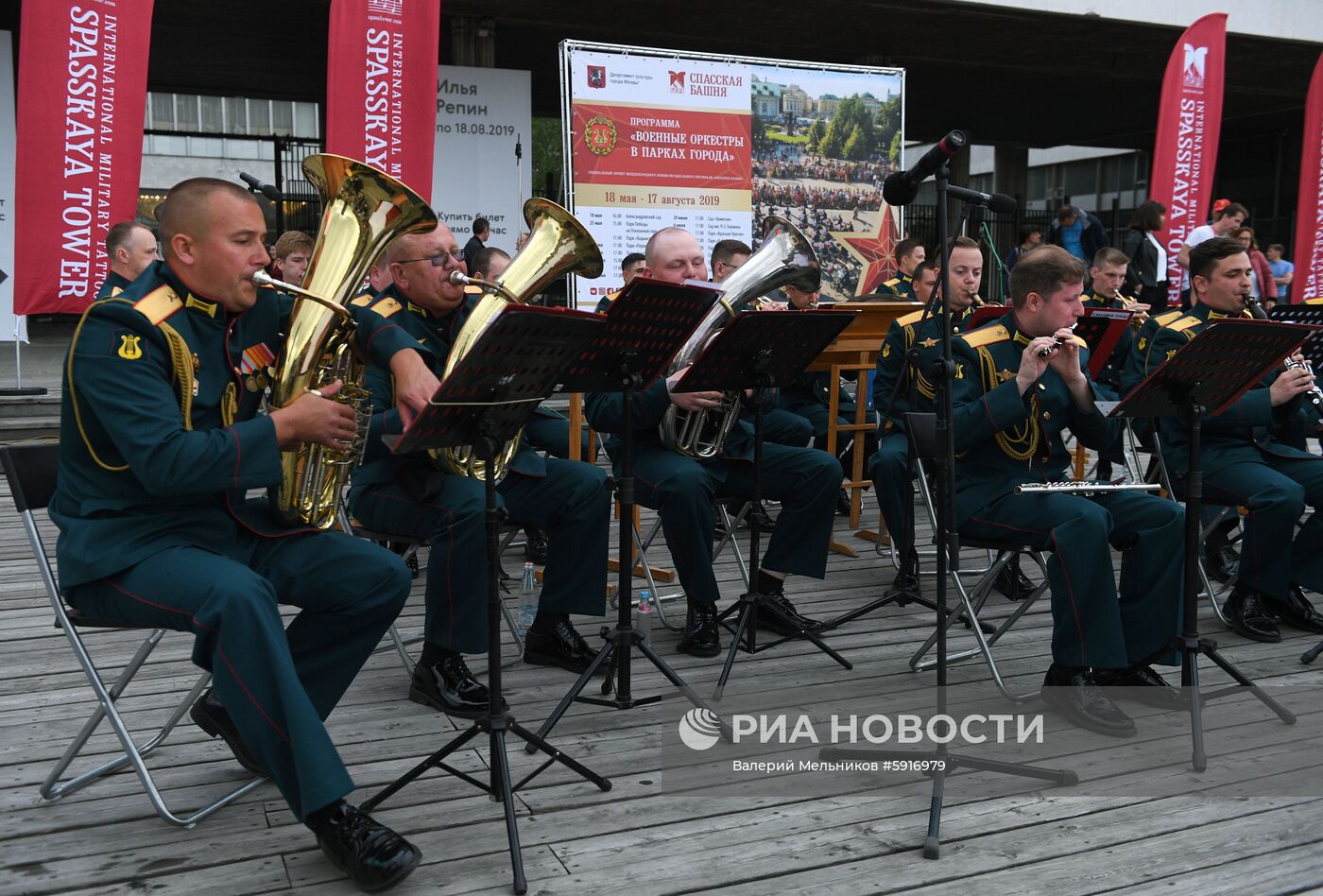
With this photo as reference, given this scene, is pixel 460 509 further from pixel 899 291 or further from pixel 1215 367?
pixel 899 291

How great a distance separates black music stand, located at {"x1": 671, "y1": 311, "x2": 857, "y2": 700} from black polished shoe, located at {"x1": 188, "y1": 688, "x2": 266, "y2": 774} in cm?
150

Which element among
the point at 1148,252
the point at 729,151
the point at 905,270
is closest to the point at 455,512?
the point at 905,270

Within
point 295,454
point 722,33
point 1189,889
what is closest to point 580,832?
point 295,454

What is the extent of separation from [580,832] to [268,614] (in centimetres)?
94

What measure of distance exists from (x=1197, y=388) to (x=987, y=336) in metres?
0.83

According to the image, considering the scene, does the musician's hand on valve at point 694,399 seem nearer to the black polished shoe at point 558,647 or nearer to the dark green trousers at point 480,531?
the dark green trousers at point 480,531

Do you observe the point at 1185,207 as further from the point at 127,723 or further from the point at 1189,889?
the point at 127,723

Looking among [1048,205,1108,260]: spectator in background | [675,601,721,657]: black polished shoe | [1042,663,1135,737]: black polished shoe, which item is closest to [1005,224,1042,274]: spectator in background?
[1048,205,1108,260]: spectator in background

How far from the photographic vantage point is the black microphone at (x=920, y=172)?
3.02 meters

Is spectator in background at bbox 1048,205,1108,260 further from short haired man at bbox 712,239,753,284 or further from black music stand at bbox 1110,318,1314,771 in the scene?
black music stand at bbox 1110,318,1314,771

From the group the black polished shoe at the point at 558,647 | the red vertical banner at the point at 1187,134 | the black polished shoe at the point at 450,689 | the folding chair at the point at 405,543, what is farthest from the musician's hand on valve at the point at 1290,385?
the red vertical banner at the point at 1187,134

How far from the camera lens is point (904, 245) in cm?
746

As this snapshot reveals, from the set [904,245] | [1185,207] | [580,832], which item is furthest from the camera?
[1185,207]

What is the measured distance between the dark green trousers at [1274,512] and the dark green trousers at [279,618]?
337 cm
